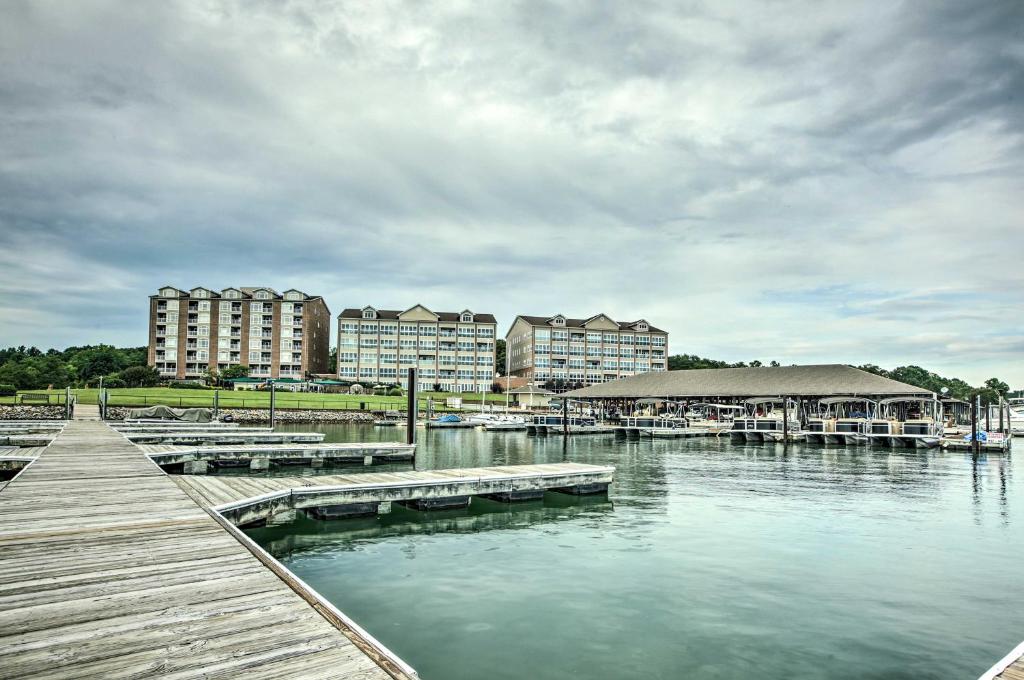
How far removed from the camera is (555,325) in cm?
12850

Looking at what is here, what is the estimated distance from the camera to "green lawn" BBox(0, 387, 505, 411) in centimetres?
7656

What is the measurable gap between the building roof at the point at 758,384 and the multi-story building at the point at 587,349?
33.9m

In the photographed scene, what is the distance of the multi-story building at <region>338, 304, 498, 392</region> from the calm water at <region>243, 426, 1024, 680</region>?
99.8 m

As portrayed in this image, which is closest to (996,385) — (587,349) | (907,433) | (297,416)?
(587,349)

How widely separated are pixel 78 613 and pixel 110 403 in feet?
255

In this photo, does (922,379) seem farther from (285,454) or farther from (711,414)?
(285,454)

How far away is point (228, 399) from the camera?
8275 centimetres

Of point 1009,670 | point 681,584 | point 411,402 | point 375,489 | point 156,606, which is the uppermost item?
point 411,402

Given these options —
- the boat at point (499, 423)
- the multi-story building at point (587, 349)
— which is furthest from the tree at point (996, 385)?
the boat at point (499, 423)

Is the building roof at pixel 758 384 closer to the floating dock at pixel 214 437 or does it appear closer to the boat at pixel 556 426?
the boat at pixel 556 426

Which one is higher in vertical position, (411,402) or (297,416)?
(411,402)

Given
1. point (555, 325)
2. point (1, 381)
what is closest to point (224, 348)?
point (1, 381)

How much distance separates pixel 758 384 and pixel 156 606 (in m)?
77.8

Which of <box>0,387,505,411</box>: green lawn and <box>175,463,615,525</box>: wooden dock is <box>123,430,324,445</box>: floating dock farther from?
<box>0,387,505,411</box>: green lawn
